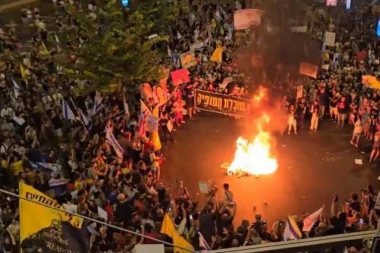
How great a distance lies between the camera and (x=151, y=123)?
1662 centimetres

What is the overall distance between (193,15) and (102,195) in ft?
46.6

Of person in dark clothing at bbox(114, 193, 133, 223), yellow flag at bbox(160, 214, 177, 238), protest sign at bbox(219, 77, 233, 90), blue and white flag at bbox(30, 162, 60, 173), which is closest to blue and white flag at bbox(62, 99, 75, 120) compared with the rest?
blue and white flag at bbox(30, 162, 60, 173)

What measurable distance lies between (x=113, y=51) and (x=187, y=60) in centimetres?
268

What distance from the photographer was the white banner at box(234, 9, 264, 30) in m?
21.5

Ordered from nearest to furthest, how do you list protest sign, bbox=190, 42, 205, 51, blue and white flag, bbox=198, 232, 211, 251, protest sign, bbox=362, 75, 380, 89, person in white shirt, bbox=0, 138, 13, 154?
blue and white flag, bbox=198, 232, 211, 251 < person in white shirt, bbox=0, 138, 13, 154 < protest sign, bbox=362, 75, 380, 89 < protest sign, bbox=190, 42, 205, 51

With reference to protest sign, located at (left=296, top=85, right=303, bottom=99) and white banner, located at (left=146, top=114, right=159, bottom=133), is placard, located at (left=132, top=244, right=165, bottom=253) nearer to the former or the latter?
white banner, located at (left=146, top=114, right=159, bottom=133)

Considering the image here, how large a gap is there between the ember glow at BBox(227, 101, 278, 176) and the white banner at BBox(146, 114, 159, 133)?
2192mm

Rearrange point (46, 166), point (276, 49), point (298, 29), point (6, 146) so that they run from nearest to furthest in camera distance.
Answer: point (46, 166) < point (6, 146) < point (276, 49) < point (298, 29)

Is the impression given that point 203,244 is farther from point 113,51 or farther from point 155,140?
point 113,51

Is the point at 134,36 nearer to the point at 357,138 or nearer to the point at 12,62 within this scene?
the point at 12,62

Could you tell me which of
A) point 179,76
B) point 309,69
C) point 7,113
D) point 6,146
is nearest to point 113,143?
point 6,146

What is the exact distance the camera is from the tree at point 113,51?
18422mm

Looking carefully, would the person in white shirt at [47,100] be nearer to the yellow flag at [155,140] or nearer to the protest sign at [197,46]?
the yellow flag at [155,140]

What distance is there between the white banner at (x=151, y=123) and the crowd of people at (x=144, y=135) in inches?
9.5
